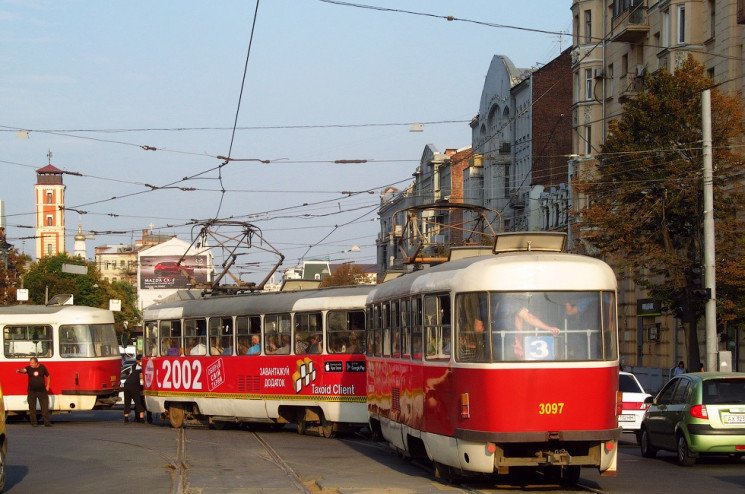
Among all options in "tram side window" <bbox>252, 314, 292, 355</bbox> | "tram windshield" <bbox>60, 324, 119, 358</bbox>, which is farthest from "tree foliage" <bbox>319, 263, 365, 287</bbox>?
"tram side window" <bbox>252, 314, 292, 355</bbox>

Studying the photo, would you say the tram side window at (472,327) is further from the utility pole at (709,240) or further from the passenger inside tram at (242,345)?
the utility pole at (709,240)

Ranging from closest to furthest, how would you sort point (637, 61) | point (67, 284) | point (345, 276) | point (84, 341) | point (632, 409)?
1. point (632, 409)
2. point (84, 341)
3. point (637, 61)
4. point (345, 276)
5. point (67, 284)

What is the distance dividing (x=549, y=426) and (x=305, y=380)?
35.4 ft

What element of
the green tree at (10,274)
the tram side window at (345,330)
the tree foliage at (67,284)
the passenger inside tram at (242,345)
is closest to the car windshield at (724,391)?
the tram side window at (345,330)

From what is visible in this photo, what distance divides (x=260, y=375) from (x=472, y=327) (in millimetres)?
11655

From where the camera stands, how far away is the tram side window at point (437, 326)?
1539cm

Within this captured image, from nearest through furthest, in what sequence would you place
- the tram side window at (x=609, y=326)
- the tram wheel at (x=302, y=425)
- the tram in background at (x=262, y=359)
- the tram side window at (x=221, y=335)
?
the tram side window at (x=609, y=326) → the tram in background at (x=262, y=359) → the tram wheel at (x=302, y=425) → the tram side window at (x=221, y=335)

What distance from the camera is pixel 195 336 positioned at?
93.2 ft

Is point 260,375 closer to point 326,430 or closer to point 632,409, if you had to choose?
point 326,430

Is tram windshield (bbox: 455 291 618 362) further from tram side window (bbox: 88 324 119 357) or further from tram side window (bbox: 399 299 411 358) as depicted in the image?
tram side window (bbox: 88 324 119 357)

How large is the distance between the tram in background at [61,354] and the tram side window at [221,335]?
5831 millimetres

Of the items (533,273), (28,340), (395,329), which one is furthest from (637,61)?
(533,273)

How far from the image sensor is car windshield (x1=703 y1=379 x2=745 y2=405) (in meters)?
18.2

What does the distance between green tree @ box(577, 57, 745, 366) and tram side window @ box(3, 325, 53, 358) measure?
14057 mm
